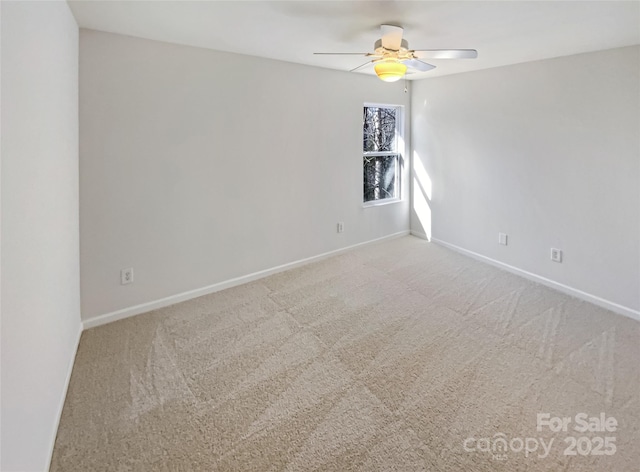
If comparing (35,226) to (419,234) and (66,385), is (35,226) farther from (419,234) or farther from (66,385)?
(419,234)

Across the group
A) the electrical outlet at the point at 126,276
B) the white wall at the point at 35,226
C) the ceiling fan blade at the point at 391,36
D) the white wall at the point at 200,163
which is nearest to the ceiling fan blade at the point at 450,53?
the ceiling fan blade at the point at 391,36

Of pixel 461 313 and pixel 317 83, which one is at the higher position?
A: pixel 317 83

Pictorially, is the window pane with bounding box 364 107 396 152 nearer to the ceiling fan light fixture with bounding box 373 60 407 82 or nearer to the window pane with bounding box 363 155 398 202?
the window pane with bounding box 363 155 398 202

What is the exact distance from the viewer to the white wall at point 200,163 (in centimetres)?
268

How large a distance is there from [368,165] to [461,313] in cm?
243

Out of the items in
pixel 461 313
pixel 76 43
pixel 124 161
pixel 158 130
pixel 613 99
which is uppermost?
pixel 76 43

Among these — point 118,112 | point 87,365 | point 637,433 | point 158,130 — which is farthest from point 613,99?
point 87,365

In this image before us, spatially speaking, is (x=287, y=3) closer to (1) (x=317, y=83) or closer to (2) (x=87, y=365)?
(1) (x=317, y=83)

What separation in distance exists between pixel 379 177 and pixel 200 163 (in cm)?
259

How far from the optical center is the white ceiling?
81.9 inches

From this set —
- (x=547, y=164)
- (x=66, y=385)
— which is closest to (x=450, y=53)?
(x=547, y=164)

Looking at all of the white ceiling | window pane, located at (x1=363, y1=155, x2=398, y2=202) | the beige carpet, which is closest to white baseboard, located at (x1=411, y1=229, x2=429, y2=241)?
window pane, located at (x1=363, y1=155, x2=398, y2=202)

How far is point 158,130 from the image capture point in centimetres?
289

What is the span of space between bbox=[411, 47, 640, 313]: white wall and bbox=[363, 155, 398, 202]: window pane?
0.57 m
